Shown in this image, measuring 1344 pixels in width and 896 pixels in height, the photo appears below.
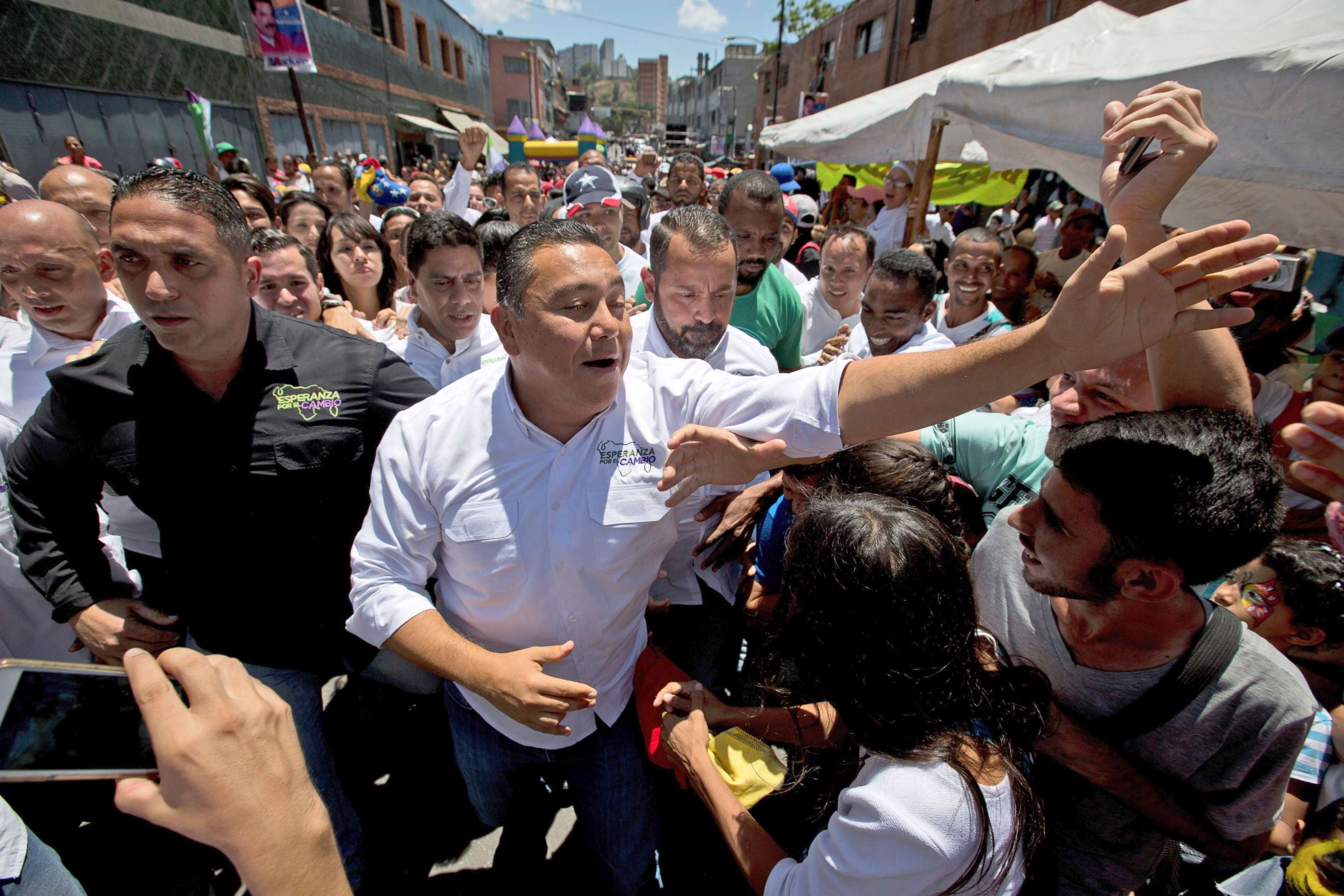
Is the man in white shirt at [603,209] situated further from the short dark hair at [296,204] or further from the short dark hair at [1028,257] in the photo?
the short dark hair at [1028,257]

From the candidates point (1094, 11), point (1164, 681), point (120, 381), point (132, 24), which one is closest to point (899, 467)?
point (1164, 681)

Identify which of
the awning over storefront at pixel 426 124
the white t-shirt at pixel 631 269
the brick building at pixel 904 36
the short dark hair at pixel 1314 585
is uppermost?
the brick building at pixel 904 36

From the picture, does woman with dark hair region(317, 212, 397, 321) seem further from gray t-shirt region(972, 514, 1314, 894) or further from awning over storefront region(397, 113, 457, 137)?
awning over storefront region(397, 113, 457, 137)

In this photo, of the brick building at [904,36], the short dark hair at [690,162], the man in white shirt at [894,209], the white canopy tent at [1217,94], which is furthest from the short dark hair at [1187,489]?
the brick building at [904,36]

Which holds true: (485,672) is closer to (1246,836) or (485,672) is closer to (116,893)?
(1246,836)

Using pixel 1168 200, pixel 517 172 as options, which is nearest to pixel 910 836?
pixel 1168 200

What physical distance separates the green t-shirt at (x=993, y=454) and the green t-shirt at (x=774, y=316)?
169 cm

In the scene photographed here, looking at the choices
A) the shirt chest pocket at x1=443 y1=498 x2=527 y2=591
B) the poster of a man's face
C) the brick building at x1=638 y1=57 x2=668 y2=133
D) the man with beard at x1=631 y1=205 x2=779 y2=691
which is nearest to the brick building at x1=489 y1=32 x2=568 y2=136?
the poster of a man's face

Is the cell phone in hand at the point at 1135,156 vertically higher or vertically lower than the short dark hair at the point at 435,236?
higher

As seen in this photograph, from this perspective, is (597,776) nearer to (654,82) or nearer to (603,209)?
(603,209)

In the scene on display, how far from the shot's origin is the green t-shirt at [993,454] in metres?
2.13

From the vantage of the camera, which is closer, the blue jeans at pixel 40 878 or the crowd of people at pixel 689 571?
the crowd of people at pixel 689 571

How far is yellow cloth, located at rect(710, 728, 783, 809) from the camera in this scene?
1552 millimetres

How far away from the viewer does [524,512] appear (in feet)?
5.61
